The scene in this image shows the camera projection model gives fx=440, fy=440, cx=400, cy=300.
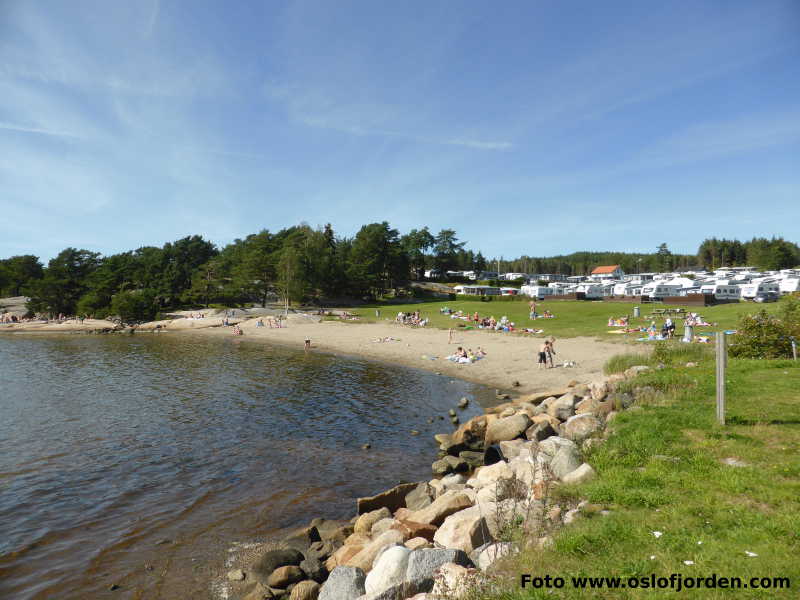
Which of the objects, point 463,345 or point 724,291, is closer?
point 463,345

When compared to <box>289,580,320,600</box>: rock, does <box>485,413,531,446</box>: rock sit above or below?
above

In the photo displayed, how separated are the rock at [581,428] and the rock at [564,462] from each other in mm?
1458

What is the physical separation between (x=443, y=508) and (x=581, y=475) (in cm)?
257

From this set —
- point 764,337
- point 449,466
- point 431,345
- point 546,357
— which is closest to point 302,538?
point 449,466

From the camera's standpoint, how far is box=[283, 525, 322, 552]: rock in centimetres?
929

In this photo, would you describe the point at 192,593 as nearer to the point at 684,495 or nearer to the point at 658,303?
the point at 684,495

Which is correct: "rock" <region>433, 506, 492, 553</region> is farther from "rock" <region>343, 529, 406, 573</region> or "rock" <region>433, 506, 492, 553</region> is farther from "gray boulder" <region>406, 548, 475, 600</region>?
"rock" <region>343, 529, 406, 573</region>

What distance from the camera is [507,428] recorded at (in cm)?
1385

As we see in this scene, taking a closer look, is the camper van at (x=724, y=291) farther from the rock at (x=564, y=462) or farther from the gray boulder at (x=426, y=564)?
the gray boulder at (x=426, y=564)

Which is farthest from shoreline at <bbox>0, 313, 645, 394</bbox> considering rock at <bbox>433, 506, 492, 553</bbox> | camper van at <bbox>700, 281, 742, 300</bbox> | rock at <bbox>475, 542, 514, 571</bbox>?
camper van at <bbox>700, 281, 742, 300</bbox>

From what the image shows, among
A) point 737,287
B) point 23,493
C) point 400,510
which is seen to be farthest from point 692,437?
point 737,287

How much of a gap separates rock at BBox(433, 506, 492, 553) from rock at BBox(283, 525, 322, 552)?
11.4 ft

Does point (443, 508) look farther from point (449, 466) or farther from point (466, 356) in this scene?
point (466, 356)

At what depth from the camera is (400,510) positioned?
976 cm
